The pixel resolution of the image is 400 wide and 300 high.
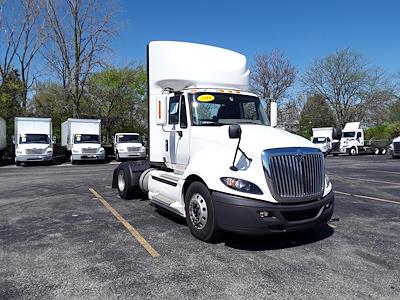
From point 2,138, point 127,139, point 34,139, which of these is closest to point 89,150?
point 127,139

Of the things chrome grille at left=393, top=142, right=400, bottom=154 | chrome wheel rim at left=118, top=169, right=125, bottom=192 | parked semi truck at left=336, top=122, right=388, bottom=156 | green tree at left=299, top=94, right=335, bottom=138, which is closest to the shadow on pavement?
chrome wheel rim at left=118, top=169, right=125, bottom=192

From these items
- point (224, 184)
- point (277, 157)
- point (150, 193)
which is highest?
point (277, 157)

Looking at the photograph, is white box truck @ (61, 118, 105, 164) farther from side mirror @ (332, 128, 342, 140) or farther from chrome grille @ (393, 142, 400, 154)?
chrome grille @ (393, 142, 400, 154)

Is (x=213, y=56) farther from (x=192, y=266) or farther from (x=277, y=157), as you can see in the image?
(x=192, y=266)

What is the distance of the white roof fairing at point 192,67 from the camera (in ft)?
22.6

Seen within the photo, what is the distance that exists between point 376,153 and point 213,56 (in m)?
35.4

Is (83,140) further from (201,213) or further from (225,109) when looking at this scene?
(201,213)

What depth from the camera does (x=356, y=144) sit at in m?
34.9

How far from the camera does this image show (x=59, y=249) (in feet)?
16.7

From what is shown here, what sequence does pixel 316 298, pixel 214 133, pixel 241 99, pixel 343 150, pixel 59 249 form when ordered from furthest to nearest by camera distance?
1. pixel 343 150
2. pixel 241 99
3. pixel 214 133
4. pixel 59 249
5. pixel 316 298

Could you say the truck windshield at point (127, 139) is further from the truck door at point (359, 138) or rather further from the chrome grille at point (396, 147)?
the truck door at point (359, 138)

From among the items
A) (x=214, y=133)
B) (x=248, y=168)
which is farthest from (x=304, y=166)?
(x=214, y=133)

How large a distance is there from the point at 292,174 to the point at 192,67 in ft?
10.5

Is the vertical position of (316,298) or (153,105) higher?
(153,105)
